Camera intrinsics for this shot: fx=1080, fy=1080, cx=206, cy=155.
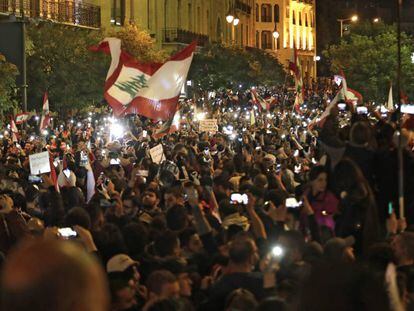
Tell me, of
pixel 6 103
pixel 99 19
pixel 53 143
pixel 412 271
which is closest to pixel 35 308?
pixel 412 271

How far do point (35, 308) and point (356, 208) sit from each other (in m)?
6.60

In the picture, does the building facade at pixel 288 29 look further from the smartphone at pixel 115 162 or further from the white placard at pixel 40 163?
the white placard at pixel 40 163

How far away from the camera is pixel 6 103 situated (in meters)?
30.1

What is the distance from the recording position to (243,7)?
94188mm

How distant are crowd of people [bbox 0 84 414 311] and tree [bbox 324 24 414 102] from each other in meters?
37.6

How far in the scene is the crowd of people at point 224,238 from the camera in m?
2.52

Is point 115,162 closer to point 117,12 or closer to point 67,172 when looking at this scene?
point 67,172

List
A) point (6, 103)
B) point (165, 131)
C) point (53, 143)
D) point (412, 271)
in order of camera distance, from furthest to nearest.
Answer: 1. point (6, 103)
2. point (53, 143)
3. point (165, 131)
4. point (412, 271)

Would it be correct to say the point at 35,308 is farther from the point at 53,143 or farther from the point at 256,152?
the point at 53,143

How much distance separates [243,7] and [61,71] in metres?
57.0

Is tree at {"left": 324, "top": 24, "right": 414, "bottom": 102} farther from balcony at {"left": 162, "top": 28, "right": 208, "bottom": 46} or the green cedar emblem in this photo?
the green cedar emblem

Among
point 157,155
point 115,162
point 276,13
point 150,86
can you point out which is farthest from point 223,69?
point 276,13

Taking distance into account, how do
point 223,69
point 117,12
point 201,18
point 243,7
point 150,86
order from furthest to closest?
1. point 243,7
2. point 201,18
3. point 223,69
4. point 117,12
5. point 150,86

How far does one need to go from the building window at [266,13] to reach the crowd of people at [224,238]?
9634cm
